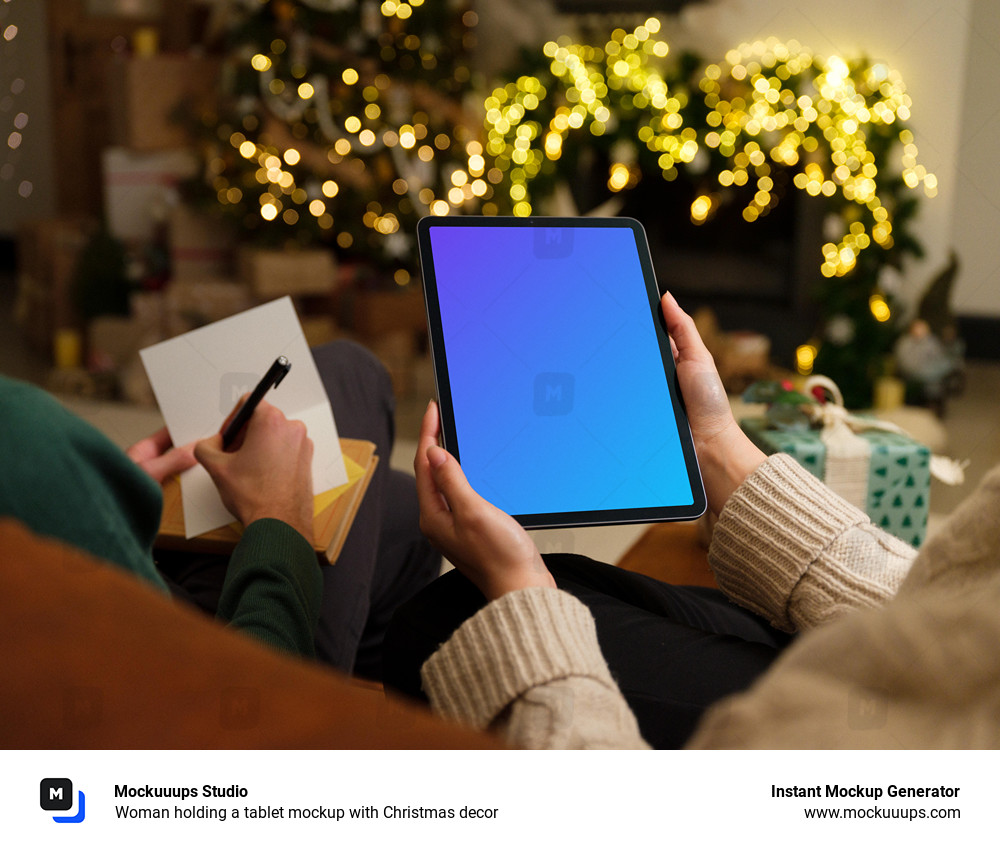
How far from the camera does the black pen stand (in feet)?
1.62

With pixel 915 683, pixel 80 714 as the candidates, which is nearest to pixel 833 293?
pixel 915 683

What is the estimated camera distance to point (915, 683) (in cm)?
24

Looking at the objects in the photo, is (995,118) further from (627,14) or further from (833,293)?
(627,14)

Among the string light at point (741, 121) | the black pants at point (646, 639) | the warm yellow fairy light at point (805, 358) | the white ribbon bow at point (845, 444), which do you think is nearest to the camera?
the black pants at point (646, 639)

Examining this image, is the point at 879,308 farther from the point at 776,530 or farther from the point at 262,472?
the point at 262,472

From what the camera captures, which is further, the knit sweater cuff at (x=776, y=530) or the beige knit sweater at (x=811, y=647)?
the knit sweater cuff at (x=776, y=530)

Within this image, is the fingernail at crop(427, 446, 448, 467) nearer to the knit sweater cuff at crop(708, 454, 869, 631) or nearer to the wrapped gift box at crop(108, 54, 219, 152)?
the knit sweater cuff at crop(708, 454, 869, 631)

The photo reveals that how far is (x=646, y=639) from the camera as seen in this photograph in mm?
405

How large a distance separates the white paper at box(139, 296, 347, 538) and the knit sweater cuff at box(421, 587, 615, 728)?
0.78 feet

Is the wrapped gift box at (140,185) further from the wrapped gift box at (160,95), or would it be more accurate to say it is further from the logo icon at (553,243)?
the logo icon at (553,243)

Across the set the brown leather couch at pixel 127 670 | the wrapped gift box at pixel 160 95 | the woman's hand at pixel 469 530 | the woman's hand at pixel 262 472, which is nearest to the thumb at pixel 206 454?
the woman's hand at pixel 262 472

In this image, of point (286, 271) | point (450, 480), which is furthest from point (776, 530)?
point (286, 271)

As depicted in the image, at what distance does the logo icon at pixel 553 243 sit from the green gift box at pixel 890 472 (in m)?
0.36

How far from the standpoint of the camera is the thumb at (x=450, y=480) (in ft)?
1.31
